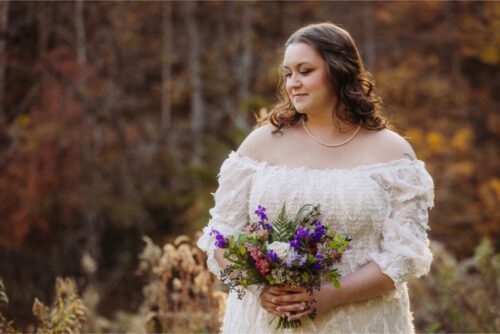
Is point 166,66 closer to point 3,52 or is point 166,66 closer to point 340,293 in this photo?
point 3,52

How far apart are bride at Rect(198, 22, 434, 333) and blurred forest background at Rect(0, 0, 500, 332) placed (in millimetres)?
1999

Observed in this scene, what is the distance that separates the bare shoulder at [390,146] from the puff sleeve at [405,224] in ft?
0.20

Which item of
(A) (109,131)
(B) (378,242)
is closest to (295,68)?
(B) (378,242)

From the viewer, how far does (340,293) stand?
2566mm

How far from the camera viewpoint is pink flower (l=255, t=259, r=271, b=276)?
7.62 ft

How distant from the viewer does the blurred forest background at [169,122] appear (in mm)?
8945

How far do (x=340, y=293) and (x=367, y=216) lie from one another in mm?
346

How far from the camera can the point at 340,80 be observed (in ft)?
9.26

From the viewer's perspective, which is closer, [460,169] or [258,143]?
[258,143]

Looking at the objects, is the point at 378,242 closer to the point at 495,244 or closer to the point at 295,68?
the point at 295,68

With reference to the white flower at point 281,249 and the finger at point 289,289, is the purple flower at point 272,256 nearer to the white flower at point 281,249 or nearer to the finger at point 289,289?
the white flower at point 281,249

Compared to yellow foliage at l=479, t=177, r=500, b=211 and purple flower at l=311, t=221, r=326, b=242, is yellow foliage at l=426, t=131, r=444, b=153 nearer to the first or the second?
yellow foliage at l=479, t=177, r=500, b=211

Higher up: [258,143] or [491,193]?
[491,193]

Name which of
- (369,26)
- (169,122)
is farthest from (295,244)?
(369,26)
